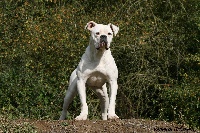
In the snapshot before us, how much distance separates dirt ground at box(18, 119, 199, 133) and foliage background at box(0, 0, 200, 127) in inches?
176

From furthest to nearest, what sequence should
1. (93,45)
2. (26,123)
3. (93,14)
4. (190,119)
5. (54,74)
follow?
(93,14) → (54,74) → (190,119) → (93,45) → (26,123)

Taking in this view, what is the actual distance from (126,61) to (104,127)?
6.25 metres

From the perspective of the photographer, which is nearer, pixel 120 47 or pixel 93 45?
pixel 93 45

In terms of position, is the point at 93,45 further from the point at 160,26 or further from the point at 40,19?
the point at 40,19

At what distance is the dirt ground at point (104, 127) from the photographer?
8.12 m

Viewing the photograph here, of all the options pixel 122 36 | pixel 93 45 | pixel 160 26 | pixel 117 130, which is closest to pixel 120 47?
pixel 122 36

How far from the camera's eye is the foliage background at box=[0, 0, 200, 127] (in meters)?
13.8

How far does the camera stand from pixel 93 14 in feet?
50.7

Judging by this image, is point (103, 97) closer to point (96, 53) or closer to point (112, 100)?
point (112, 100)

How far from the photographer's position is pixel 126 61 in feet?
47.3

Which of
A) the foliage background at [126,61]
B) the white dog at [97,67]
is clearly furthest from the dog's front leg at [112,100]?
the foliage background at [126,61]

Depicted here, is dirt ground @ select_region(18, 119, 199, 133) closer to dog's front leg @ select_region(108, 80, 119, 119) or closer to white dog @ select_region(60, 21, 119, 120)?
dog's front leg @ select_region(108, 80, 119, 119)

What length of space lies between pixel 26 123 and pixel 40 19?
8.13 m

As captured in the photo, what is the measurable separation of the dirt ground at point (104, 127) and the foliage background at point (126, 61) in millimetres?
4483
